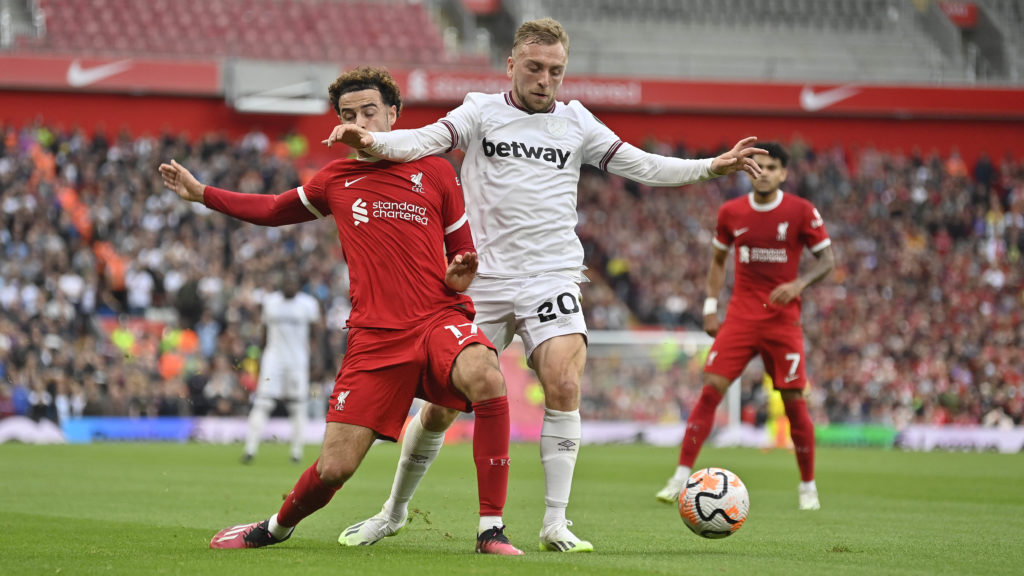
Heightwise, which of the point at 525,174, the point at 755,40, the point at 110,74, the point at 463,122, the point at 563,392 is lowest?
the point at 563,392

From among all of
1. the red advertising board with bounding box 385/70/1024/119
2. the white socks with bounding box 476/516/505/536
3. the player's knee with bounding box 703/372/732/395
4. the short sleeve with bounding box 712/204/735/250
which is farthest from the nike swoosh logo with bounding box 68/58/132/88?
the white socks with bounding box 476/516/505/536

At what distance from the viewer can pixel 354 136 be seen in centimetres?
613

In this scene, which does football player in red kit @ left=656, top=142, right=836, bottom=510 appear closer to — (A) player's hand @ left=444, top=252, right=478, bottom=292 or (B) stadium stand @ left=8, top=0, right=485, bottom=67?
(A) player's hand @ left=444, top=252, right=478, bottom=292

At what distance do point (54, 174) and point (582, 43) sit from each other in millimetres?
14521

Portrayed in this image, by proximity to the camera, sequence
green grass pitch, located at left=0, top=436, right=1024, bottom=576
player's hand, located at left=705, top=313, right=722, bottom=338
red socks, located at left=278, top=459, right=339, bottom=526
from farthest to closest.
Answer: player's hand, located at left=705, top=313, right=722, bottom=338 < red socks, located at left=278, top=459, right=339, bottom=526 < green grass pitch, located at left=0, top=436, right=1024, bottom=576

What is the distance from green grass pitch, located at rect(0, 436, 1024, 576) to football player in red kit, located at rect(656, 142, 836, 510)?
2.70 ft

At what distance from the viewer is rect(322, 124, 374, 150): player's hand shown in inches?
237

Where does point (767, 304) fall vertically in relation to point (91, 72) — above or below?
below

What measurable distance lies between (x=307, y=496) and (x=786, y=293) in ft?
17.0

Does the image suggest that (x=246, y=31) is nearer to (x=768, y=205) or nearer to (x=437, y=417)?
(x=768, y=205)

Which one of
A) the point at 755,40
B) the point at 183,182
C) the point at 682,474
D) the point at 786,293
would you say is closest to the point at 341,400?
the point at 183,182

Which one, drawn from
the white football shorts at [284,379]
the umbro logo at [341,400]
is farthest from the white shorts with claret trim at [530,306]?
the white football shorts at [284,379]

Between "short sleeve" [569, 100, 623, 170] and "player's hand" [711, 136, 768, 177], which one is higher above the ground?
"short sleeve" [569, 100, 623, 170]

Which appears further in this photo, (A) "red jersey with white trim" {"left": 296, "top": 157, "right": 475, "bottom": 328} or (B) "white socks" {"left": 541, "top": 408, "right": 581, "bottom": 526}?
(B) "white socks" {"left": 541, "top": 408, "right": 581, "bottom": 526}
